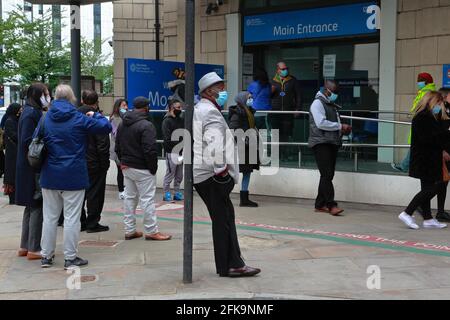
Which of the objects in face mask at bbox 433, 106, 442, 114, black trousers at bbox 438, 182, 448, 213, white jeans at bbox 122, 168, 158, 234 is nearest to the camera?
white jeans at bbox 122, 168, 158, 234

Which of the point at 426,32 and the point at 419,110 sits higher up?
the point at 426,32

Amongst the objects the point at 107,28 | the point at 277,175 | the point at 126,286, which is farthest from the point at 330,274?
the point at 107,28

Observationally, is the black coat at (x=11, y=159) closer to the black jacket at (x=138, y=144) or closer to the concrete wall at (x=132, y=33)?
the black jacket at (x=138, y=144)

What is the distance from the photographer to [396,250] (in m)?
7.04

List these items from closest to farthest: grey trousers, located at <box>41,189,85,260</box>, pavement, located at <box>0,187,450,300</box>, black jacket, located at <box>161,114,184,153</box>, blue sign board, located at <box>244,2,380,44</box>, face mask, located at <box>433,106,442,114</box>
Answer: pavement, located at <box>0,187,450,300</box>
grey trousers, located at <box>41,189,85,260</box>
face mask, located at <box>433,106,442,114</box>
black jacket, located at <box>161,114,184,153</box>
blue sign board, located at <box>244,2,380,44</box>

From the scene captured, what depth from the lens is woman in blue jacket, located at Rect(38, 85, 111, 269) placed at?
6125mm

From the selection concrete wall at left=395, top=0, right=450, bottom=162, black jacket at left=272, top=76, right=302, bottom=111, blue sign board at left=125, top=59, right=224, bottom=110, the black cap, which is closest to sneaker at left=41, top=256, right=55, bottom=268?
the black cap

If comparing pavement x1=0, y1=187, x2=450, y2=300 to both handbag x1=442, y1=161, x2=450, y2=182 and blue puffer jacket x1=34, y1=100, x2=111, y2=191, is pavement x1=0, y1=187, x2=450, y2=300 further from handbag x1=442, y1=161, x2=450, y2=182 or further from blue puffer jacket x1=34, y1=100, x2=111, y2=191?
blue puffer jacket x1=34, y1=100, x2=111, y2=191

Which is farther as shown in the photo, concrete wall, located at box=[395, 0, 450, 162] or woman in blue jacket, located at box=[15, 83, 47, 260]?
concrete wall, located at box=[395, 0, 450, 162]

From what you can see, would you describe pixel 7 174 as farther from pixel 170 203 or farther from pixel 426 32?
pixel 426 32

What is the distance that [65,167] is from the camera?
240 inches

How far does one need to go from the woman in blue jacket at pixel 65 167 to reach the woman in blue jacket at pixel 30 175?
37cm

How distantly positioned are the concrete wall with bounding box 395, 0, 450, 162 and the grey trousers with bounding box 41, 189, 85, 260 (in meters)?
7.99
